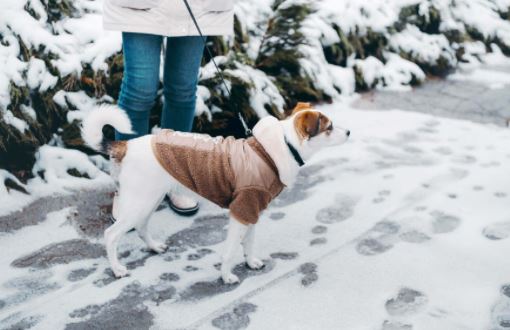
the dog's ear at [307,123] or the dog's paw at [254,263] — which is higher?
the dog's ear at [307,123]

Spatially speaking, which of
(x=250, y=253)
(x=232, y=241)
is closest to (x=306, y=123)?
(x=232, y=241)

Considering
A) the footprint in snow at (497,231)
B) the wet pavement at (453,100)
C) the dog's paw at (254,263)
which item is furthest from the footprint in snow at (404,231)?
the wet pavement at (453,100)

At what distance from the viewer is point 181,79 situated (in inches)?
119

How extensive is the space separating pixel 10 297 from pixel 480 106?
4.45m

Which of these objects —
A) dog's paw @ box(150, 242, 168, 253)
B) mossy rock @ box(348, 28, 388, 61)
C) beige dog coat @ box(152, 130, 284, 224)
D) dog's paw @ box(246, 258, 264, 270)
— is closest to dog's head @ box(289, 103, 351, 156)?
beige dog coat @ box(152, 130, 284, 224)

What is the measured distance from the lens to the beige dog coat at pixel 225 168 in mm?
2465

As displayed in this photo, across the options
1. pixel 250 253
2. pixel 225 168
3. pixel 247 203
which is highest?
pixel 225 168

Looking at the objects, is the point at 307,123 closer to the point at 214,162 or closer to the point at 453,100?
the point at 214,162

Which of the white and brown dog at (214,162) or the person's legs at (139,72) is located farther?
the person's legs at (139,72)

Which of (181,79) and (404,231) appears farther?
(404,231)

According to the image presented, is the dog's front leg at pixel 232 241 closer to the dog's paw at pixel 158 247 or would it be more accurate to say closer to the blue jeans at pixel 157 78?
the dog's paw at pixel 158 247

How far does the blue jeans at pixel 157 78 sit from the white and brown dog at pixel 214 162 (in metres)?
0.42

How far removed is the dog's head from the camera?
2.47 metres

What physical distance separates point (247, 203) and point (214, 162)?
0.24m
